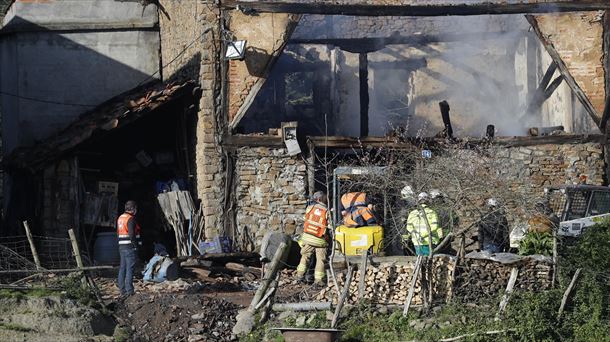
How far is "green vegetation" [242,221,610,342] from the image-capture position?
16.3 m

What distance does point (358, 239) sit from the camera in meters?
20.0

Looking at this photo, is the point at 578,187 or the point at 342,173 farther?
the point at 342,173

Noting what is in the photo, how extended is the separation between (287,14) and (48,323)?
1082 cm

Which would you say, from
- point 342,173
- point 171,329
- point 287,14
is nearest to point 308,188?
point 342,173

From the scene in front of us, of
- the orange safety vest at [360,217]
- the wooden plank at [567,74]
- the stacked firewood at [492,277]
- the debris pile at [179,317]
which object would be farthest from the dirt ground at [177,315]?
the wooden plank at [567,74]

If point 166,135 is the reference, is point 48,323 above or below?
below

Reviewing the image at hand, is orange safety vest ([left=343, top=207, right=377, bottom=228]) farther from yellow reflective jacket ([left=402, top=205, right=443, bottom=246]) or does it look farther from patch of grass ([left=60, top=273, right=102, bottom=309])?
patch of grass ([left=60, top=273, right=102, bottom=309])

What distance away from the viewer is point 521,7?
24969 mm

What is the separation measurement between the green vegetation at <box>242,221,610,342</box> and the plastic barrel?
8366 millimetres

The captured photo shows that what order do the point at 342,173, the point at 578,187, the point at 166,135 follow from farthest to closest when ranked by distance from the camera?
the point at 166,135
the point at 342,173
the point at 578,187

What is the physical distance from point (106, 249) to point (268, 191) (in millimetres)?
3830

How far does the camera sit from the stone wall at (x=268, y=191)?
24375mm

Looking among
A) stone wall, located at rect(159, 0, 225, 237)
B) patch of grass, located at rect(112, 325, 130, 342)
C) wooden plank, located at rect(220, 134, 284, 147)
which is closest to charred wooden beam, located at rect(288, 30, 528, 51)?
stone wall, located at rect(159, 0, 225, 237)

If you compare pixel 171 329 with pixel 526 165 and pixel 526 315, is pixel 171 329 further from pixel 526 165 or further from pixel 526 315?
pixel 526 165
